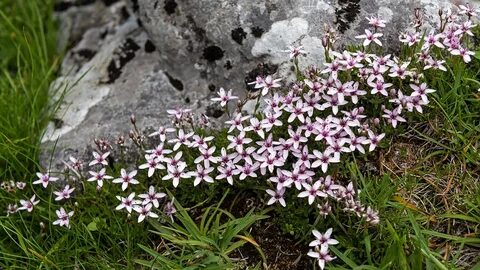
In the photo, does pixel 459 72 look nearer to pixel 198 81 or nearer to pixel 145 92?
pixel 198 81

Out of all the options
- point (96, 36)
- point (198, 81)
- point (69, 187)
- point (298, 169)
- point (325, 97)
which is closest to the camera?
point (298, 169)

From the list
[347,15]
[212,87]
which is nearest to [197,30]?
[212,87]

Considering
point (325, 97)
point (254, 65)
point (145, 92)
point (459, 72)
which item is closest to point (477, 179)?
point (459, 72)

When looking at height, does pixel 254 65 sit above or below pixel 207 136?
above

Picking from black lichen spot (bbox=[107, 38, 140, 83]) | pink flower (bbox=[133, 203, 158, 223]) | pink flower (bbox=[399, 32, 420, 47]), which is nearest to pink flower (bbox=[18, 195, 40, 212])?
pink flower (bbox=[133, 203, 158, 223])

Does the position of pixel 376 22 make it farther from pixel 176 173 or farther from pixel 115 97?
pixel 115 97

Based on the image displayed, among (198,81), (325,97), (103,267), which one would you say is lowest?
(103,267)

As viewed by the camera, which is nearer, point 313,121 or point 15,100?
point 313,121

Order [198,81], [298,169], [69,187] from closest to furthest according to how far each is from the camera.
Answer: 1. [298,169]
2. [69,187]
3. [198,81]
